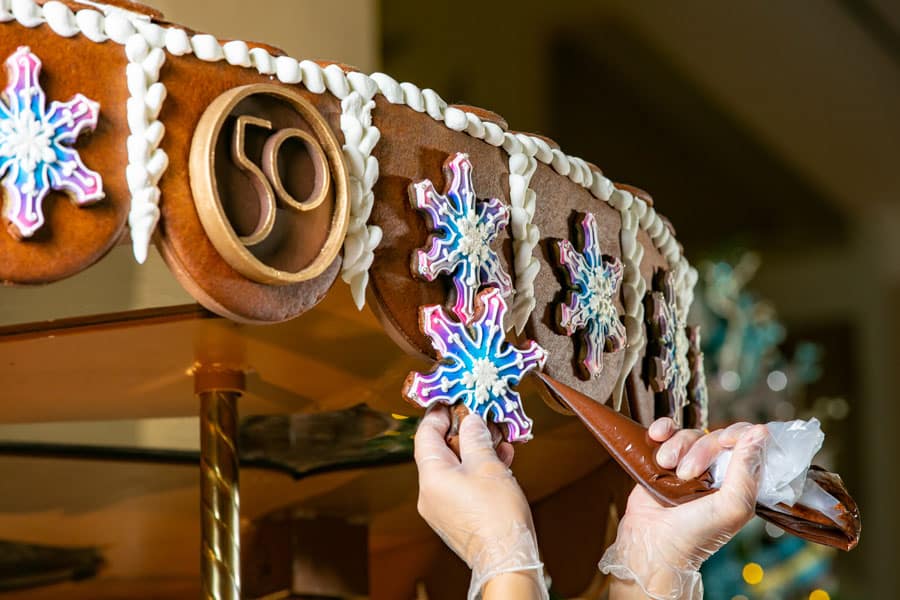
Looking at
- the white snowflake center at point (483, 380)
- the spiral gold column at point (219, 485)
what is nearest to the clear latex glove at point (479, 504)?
the white snowflake center at point (483, 380)

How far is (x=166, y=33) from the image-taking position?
735 mm

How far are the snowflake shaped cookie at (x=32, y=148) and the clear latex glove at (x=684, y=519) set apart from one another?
49cm

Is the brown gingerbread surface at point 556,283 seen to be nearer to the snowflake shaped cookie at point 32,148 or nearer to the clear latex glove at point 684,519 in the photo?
the clear latex glove at point 684,519

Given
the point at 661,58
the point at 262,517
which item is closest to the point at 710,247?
the point at 661,58

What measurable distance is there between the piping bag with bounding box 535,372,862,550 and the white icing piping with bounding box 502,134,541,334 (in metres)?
0.06

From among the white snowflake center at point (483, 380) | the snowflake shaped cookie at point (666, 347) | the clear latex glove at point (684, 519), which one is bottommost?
the clear latex glove at point (684, 519)

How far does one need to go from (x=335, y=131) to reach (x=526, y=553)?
0.33 metres

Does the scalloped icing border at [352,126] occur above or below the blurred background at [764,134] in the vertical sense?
below

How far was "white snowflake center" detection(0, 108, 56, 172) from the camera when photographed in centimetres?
66

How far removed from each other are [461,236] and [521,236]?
93 millimetres

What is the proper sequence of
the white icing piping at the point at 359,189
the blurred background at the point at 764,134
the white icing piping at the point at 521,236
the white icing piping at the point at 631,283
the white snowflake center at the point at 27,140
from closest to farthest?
the white snowflake center at the point at 27,140 → the white icing piping at the point at 359,189 → the white icing piping at the point at 521,236 → the white icing piping at the point at 631,283 → the blurred background at the point at 764,134

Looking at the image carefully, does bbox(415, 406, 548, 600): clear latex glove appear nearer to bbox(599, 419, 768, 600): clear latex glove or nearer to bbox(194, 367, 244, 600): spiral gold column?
bbox(599, 419, 768, 600): clear latex glove

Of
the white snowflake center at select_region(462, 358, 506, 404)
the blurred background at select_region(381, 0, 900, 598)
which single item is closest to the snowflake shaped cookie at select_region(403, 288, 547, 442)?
the white snowflake center at select_region(462, 358, 506, 404)

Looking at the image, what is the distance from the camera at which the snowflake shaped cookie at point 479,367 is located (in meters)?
0.85
